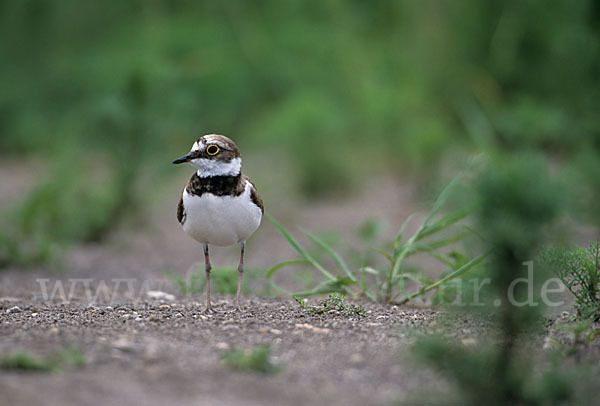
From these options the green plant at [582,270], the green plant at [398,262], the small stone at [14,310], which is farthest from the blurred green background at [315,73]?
the green plant at [582,270]

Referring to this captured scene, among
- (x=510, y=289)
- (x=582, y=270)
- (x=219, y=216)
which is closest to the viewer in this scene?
(x=510, y=289)

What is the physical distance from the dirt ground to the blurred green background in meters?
3.87

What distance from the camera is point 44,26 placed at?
27.6 feet

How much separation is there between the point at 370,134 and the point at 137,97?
3714 millimetres

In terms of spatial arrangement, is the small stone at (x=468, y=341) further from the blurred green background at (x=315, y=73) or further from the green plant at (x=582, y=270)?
the blurred green background at (x=315, y=73)

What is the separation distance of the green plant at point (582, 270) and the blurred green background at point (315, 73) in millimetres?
4157

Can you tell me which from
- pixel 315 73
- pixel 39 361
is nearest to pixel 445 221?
pixel 39 361

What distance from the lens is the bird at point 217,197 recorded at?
2746 millimetres

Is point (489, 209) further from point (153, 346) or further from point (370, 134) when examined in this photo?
point (370, 134)

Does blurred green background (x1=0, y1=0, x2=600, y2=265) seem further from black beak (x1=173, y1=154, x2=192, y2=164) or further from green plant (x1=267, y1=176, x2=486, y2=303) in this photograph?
black beak (x1=173, y1=154, x2=192, y2=164)

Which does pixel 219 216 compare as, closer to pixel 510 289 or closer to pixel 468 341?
pixel 468 341

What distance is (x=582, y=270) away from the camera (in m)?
2.47

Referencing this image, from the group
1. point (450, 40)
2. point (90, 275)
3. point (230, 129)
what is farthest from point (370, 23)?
point (90, 275)

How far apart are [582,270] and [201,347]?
1315 mm
